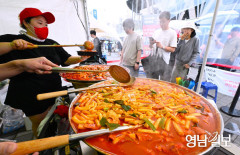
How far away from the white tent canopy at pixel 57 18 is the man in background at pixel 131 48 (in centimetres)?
293

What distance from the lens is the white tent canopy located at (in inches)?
166

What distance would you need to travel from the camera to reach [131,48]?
5.23m

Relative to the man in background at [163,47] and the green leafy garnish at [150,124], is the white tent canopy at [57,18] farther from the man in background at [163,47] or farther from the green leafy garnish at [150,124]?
the green leafy garnish at [150,124]

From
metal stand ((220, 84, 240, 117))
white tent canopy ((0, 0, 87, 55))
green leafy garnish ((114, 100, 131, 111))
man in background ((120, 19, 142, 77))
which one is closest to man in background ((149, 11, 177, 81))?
man in background ((120, 19, 142, 77))

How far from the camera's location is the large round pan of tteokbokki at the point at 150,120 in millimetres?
1229

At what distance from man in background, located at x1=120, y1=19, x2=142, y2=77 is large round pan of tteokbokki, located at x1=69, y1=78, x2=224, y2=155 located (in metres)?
3.17

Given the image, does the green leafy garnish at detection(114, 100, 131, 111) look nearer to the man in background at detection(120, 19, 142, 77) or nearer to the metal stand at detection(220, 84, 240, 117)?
the man in background at detection(120, 19, 142, 77)

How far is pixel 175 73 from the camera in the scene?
221 inches

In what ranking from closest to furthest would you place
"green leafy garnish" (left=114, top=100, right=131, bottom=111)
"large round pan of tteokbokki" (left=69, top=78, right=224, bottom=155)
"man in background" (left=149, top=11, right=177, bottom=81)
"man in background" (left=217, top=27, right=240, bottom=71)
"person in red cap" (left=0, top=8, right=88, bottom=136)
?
1. "large round pan of tteokbokki" (left=69, top=78, right=224, bottom=155)
2. "green leafy garnish" (left=114, top=100, right=131, bottom=111)
3. "person in red cap" (left=0, top=8, right=88, bottom=136)
4. "man in background" (left=149, top=11, right=177, bottom=81)
5. "man in background" (left=217, top=27, right=240, bottom=71)

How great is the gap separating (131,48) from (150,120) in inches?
163

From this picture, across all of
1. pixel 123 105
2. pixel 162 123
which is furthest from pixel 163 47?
pixel 162 123

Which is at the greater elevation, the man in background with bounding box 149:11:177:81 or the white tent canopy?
A: the white tent canopy

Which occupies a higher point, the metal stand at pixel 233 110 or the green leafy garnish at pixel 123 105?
→ the green leafy garnish at pixel 123 105

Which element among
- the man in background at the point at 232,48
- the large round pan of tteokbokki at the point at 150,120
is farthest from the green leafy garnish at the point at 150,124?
the man in background at the point at 232,48
